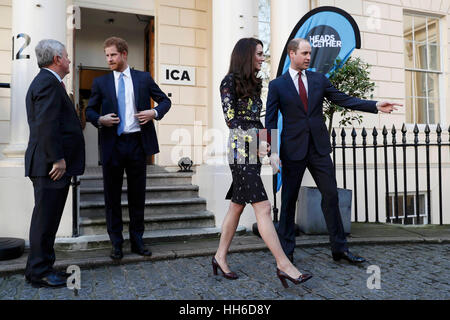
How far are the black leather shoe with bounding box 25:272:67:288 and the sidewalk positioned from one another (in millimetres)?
509

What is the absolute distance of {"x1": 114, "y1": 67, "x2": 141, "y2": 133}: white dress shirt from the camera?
3.67m

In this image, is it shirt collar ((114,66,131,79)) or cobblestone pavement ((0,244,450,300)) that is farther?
shirt collar ((114,66,131,79))

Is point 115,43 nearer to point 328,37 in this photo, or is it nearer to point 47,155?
point 47,155

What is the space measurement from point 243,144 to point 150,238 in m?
2.01

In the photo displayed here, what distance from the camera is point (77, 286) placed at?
9.71 feet

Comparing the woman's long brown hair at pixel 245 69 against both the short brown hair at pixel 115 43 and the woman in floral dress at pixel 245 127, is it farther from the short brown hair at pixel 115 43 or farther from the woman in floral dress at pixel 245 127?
the short brown hair at pixel 115 43

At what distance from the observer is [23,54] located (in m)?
4.23

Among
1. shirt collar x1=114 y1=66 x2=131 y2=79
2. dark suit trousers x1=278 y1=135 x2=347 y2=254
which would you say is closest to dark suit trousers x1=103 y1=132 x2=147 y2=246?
shirt collar x1=114 y1=66 x2=131 y2=79

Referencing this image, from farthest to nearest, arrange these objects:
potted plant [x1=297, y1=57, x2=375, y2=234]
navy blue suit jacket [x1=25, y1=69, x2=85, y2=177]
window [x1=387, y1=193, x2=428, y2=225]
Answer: window [x1=387, y1=193, x2=428, y2=225], potted plant [x1=297, y1=57, x2=375, y2=234], navy blue suit jacket [x1=25, y1=69, x2=85, y2=177]

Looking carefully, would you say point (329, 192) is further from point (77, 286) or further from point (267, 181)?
point (77, 286)

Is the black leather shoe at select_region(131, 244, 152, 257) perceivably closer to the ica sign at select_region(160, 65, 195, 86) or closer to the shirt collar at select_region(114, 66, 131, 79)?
the shirt collar at select_region(114, 66, 131, 79)

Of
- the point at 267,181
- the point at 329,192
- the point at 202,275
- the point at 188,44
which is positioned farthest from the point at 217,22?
the point at 202,275

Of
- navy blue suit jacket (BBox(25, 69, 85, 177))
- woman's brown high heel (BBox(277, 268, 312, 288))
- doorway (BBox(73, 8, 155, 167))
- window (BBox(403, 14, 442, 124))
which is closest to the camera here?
woman's brown high heel (BBox(277, 268, 312, 288))
